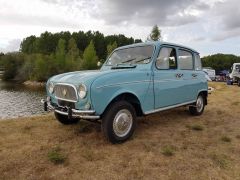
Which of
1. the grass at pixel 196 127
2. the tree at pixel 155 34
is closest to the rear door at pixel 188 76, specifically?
the grass at pixel 196 127

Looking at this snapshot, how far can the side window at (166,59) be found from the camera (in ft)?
22.2

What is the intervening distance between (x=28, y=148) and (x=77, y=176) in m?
1.65

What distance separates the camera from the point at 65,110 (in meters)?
5.70

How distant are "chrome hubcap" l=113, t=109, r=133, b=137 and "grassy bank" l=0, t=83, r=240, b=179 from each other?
0.84 ft

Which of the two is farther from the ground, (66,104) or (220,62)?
(220,62)

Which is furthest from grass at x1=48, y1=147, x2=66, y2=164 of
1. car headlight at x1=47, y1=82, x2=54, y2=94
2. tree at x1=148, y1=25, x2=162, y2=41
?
tree at x1=148, y1=25, x2=162, y2=41

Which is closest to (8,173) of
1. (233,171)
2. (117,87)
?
(117,87)

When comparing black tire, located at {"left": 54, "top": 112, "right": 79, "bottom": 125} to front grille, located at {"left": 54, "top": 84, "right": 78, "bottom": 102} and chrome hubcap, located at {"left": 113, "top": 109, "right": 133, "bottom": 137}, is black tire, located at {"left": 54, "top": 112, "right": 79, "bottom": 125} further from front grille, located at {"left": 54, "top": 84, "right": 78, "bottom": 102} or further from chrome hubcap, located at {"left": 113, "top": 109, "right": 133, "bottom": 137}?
chrome hubcap, located at {"left": 113, "top": 109, "right": 133, "bottom": 137}

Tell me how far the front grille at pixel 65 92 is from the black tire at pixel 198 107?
4382mm

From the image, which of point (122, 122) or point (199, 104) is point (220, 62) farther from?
point (122, 122)

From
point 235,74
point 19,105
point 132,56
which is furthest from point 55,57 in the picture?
point 132,56

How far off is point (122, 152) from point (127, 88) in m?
1.31

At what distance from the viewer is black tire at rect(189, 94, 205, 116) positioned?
8.60 meters

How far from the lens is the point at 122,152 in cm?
520
